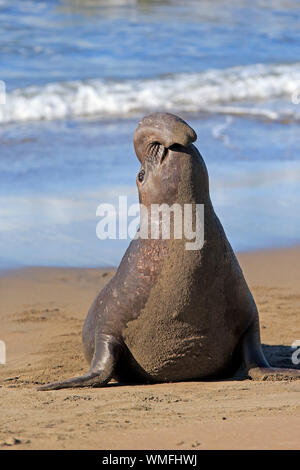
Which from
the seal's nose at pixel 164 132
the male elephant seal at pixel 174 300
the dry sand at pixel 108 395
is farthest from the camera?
the male elephant seal at pixel 174 300

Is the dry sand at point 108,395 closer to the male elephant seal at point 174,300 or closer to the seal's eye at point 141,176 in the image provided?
the male elephant seal at point 174,300

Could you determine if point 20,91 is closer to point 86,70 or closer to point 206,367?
point 86,70

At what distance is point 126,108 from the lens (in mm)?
15914

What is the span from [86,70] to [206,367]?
14317 mm

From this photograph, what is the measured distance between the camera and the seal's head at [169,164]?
4.81m

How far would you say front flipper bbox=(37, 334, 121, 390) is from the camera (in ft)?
16.1

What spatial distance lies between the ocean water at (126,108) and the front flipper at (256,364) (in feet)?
9.80

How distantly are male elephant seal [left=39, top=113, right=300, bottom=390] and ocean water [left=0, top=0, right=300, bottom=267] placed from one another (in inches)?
114

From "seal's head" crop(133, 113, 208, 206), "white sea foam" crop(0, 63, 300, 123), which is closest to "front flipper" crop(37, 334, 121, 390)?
"seal's head" crop(133, 113, 208, 206)

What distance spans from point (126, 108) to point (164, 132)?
1126cm

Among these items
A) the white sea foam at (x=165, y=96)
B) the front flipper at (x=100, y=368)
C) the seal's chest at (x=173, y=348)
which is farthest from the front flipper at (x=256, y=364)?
the white sea foam at (x=165, y=96)

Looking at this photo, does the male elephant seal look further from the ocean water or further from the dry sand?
the ocean water

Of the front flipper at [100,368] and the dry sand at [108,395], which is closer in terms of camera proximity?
the dry sand at [108,395]

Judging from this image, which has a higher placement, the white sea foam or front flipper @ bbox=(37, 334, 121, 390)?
the white sea foam
